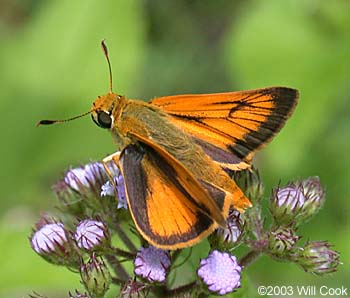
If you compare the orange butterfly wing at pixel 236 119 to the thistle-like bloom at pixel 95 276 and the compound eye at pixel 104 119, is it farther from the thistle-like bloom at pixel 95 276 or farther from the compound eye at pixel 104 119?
the thistle-like bloom at pixel 95 276

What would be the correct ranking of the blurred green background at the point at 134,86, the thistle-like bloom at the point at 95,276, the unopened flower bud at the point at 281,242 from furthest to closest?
the blurred green background at the point at 134,86 → the unopened flower bud at the point at 281,242 → the thistle-like bloom at the point at 95,276

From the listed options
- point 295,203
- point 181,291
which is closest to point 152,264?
point 181,291

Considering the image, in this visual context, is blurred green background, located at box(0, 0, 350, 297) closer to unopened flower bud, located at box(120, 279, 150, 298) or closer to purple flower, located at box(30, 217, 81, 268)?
purple flower, located at box(30, 217, 81, 268)

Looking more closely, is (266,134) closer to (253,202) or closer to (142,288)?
(253,202)

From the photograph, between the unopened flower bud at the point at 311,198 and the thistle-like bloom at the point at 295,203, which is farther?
the unopened flower bud at the point at 311,198

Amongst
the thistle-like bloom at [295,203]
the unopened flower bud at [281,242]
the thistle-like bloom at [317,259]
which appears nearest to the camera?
the unopened flower bud at [281,242]

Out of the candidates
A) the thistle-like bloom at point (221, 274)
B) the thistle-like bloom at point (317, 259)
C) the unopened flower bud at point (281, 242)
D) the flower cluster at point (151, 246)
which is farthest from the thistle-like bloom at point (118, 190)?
the thistle-like bloom at point (317, 259)

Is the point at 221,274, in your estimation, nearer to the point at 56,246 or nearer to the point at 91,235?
the point at 91,235

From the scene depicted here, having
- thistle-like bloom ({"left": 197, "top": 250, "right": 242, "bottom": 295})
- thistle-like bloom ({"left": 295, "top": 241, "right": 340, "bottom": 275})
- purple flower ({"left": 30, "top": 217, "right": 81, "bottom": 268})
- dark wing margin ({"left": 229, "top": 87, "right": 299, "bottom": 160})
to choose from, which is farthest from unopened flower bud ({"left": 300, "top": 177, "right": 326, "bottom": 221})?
purple flower ({"left": 30, "top": 217, "right": 81, "bottom": 268})
